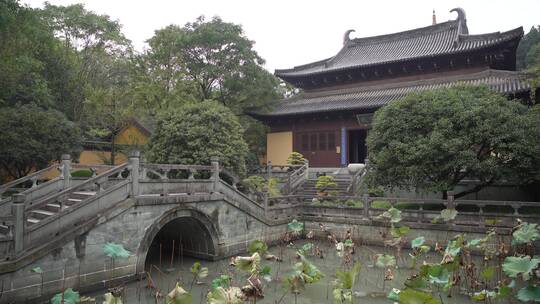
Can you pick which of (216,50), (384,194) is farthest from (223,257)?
(216,50)

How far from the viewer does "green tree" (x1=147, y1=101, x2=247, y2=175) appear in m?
13.9

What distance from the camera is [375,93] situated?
67.9 ft

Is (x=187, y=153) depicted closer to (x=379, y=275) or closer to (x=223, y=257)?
(x=223, y=257)

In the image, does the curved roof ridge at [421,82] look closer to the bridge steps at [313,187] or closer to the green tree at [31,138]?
the bridge steps at [313,187]

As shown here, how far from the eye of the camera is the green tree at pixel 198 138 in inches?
547

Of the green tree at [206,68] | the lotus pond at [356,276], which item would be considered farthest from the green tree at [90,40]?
the lotus pond at [356,276]

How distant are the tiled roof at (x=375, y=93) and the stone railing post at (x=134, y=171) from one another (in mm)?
12620

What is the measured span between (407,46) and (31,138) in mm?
19850

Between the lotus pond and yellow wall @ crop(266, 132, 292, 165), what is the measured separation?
9.05 m

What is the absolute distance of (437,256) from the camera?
11.8 meters

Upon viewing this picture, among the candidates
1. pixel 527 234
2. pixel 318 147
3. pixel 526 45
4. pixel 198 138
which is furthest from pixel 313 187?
pixel 526 45

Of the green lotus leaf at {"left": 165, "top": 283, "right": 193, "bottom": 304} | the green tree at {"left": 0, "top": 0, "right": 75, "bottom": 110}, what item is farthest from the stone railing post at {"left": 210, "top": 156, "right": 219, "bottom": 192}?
the green lotus leaf at {"left": 165, "top": 283, "right": 193, "bottom": 304}

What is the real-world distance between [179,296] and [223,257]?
7.95 m

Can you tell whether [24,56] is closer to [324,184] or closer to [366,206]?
[324,184]
